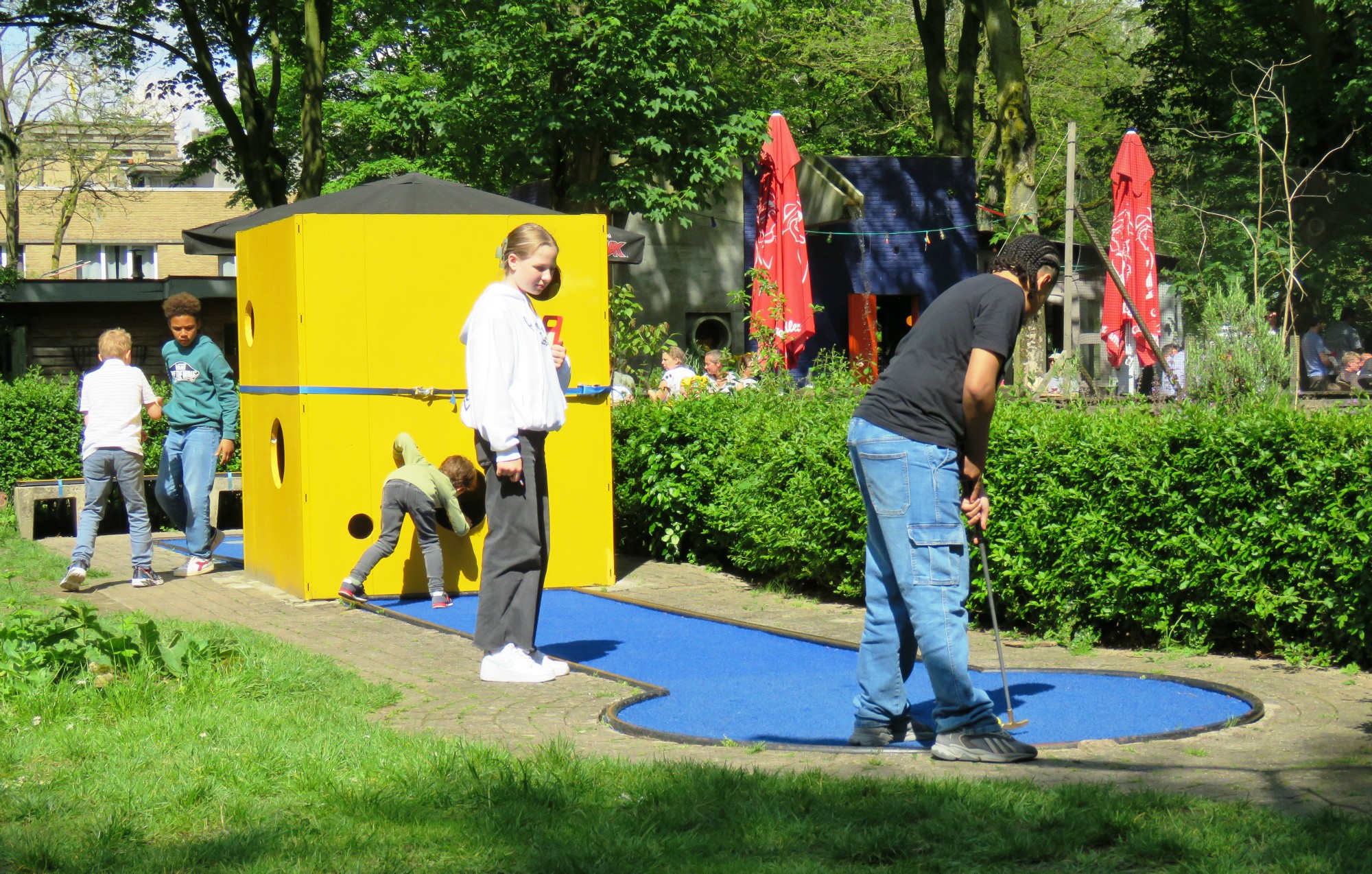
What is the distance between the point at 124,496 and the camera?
33.4 ft

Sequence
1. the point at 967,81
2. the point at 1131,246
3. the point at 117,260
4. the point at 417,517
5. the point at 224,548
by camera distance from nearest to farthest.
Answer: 1. the point at 417,517
2. the point at 224,548
3. the point at 1131,246
4. the point at 967,81
5. the point at 117,260

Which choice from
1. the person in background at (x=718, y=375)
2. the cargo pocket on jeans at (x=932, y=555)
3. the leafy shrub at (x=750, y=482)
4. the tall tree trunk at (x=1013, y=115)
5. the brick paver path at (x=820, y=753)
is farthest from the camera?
the tall tree trunk at (x=1013, y=115)

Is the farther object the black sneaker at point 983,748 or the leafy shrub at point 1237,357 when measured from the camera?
the leafy shrub at point 1237,357

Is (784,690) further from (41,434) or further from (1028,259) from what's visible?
(41,434)

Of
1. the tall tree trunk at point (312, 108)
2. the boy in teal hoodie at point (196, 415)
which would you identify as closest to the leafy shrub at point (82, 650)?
the boy in teal hoodie at point (196, 415)

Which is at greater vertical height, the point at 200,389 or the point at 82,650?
the point at 200,389

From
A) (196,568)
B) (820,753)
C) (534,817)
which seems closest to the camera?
(534,817)

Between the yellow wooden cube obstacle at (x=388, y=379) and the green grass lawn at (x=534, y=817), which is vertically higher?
the yellow wooden cube obstacle at (x=388, y=379)

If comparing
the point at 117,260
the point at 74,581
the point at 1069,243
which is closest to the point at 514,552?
the point at 74,581

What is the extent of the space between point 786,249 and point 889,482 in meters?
12.4

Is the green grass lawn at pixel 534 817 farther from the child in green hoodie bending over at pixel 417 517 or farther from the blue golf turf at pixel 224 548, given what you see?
the blue golf turf at pixel 224 548

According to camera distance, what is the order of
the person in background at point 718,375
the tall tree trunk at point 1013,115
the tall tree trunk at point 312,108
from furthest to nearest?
the tall tree trunk at point 312,108, the tall tree trunk at point 1013,115, the person in background at point 718,375

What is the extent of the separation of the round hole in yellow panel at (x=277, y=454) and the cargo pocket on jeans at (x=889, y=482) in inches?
229

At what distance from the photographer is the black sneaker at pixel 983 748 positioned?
4699 millimetres
